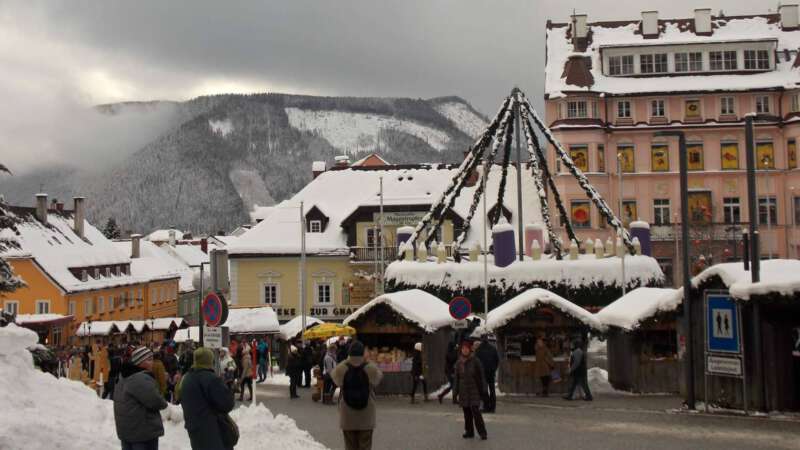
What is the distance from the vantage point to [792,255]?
6044cm

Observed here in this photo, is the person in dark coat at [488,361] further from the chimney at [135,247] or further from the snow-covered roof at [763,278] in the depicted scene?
the chimney at [135,247]

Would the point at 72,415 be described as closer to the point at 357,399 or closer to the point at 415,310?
the point at 357,399

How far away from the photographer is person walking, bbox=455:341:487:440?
56.3ft

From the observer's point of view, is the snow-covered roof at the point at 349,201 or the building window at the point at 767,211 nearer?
the building window at the point at 767,211

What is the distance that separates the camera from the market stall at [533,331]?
26562mm

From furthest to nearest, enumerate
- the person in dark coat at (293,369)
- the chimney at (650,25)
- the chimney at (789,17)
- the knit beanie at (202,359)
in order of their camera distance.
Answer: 1. the chimney at (650,25)
2. the chimney at (789,17)
3. the person in dark coat at (293,369)
4. the knit beanie at (202,359)

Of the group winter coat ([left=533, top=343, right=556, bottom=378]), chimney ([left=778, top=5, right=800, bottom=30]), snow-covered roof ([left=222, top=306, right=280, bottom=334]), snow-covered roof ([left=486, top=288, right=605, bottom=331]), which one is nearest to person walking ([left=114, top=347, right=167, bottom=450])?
winter coat ([left=533, top=343, right=556, bottom=378])

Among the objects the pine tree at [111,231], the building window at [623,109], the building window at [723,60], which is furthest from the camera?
the pine tree at [111,231]

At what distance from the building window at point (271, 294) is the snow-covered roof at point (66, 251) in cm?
1465

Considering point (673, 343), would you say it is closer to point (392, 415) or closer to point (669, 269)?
point (392, 415)

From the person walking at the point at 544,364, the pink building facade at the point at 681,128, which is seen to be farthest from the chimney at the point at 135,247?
the person walking at the point at 544,364

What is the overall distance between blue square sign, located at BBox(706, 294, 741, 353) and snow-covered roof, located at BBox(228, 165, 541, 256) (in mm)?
40331

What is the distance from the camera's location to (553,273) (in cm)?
3812

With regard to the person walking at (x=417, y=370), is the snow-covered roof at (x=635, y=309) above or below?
above
